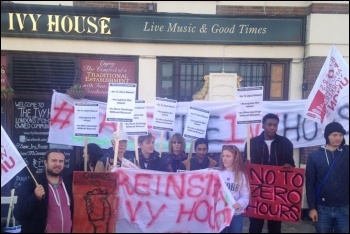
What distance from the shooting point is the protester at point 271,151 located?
5.04 metres

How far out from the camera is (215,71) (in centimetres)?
793

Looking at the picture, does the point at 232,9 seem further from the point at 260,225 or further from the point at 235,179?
the point at 260,225

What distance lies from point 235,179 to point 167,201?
33.3 inches

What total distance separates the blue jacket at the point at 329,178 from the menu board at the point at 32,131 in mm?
4803

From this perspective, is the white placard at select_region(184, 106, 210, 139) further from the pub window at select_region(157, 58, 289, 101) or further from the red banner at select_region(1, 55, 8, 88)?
the red banner at select_region(1, 55, 8, 88)

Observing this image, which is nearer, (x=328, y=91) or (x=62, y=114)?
(x=328, y=91)

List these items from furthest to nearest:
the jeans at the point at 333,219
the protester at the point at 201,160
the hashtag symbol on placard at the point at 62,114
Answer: the hashtag symbol on placard at the point at 62,114
the protester at the point at 201,160
the jeans at the point at 333,219

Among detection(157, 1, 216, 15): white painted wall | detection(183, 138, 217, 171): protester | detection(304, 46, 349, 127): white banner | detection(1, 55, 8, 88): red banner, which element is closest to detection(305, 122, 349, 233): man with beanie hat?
detection(304, 46, 349, 127): white banner

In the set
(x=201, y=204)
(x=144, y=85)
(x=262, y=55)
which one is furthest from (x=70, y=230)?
(x=262, y=55)

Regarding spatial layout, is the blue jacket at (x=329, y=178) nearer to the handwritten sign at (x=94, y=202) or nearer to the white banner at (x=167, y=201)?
Answer: the white banner at (x=167, y=201)

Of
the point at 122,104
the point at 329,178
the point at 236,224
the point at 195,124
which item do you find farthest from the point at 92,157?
the point at 329,178

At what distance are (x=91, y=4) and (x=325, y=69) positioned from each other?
4652 mm

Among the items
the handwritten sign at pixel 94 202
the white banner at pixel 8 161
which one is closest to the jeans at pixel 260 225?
the handwritten sign at pixel 94 202

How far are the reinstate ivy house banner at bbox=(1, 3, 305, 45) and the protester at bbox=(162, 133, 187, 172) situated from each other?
2865 millimetres
